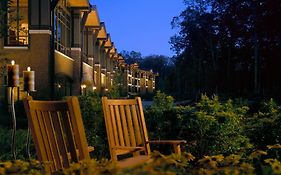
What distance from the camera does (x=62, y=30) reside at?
28219 mm

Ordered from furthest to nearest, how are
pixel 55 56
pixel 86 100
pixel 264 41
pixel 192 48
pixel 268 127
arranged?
1. pixel 192 48
2. pixel 264 41
3. pixel 55 56
4. pixel 86 100
5. pixel 268 127

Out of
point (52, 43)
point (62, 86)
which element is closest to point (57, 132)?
point (52, 43)

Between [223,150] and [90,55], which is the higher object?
[90,55]

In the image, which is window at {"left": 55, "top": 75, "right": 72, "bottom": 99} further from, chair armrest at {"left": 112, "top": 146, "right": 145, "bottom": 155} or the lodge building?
chair armrest at {"left": 112, "top": 146, "right": 145, "bottom": 155}

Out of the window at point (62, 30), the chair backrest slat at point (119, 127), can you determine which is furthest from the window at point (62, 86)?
the chair backrest slat at point (119, 127)

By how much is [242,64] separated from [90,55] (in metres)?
20.1

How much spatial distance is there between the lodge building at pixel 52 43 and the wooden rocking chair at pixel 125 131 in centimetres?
875

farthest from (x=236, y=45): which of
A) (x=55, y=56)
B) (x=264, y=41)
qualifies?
(x=55, y=56)

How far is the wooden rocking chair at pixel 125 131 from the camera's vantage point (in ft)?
19.0

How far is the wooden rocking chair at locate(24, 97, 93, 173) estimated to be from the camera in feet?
13.6

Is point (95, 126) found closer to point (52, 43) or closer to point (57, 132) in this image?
point (57, 132)

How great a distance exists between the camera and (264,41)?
146 feet

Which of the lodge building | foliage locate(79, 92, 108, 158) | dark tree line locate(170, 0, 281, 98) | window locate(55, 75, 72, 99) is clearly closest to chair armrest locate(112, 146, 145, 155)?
foliage locate(79, 92, 108, 158)

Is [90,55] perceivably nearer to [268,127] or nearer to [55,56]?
[55,56]
